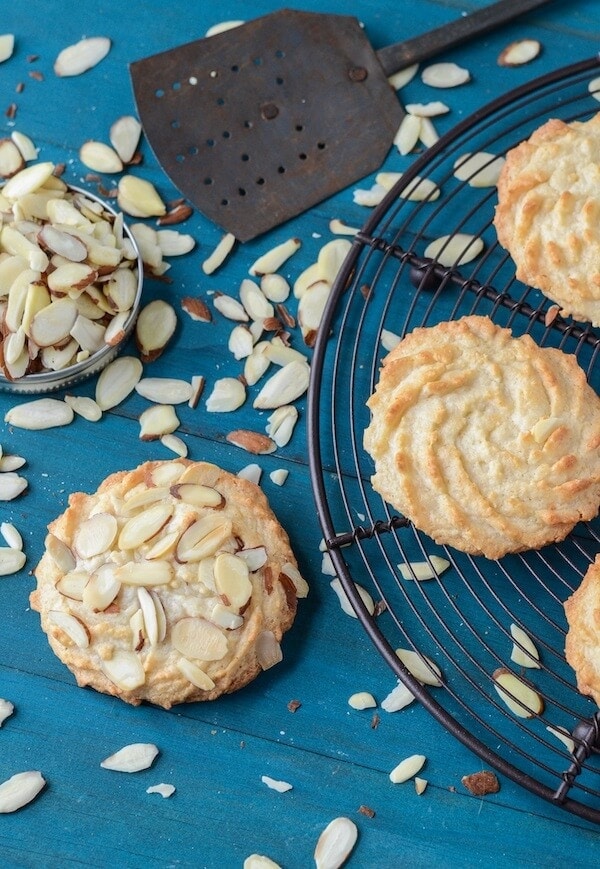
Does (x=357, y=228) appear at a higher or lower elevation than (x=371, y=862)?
higher

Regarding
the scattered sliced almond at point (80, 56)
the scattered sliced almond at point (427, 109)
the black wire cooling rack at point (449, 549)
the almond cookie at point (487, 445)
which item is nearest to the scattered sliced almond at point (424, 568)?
the black wire cooling rack at point (449, 549)

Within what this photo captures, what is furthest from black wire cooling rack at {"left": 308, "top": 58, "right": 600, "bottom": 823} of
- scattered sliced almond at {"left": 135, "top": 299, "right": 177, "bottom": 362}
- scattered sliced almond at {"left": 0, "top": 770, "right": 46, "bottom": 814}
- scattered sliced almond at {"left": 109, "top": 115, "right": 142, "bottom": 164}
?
scattered sliced almond at {"left": 0, "top": 770, "right": 46, "bottom": 814}

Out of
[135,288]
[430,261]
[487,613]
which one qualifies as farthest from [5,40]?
[487,613]

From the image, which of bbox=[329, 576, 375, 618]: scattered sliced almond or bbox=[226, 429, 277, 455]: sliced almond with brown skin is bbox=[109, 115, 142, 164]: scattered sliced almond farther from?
bbox=[329, 576, 375, 618]: scattered sliced almond

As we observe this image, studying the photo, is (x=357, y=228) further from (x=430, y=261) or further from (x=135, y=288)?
(x=135, y=288)

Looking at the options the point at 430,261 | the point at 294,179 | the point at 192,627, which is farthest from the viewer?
the point at 294,179

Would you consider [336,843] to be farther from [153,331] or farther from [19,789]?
[153,331]

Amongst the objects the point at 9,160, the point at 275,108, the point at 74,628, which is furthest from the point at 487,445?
the point at 9,160

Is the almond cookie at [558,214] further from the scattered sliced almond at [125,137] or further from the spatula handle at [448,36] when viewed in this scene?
the scattered sliced almond at [125,137]
